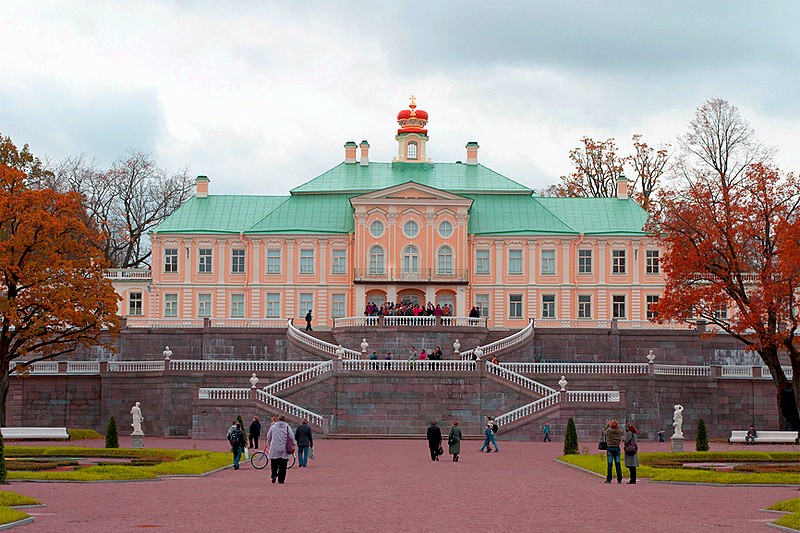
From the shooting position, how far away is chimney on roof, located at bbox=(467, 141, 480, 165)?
79312 mm

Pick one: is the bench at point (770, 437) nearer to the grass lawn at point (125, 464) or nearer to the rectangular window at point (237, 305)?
the grass lawn at point (125, 464)

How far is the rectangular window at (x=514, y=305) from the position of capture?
7319 cm

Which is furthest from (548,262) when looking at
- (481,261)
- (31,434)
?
(31,434)

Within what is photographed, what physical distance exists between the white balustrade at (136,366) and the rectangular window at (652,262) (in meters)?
30.0

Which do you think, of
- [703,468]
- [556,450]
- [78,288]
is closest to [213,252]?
[78,288]

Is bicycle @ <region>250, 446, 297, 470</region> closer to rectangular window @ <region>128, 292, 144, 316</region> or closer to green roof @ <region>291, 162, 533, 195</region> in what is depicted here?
rectangular window @ <region>128, 292, 144, 316</region>

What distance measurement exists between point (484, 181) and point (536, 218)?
4.55 m

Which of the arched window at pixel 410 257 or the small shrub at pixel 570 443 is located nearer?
the small shrub at pixel 570 443

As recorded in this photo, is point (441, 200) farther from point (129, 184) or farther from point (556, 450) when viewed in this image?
point (556, 450)

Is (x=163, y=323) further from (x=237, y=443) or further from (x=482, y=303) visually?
(x=237, y=443)

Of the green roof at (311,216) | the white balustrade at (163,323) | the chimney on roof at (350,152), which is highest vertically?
the chimney on roof at (350,152)

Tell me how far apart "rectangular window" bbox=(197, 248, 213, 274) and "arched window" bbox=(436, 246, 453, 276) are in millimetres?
12765

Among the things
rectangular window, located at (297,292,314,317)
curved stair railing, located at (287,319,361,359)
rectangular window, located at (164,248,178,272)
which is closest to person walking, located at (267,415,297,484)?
curved stair railing, located at (287,319,361,359)

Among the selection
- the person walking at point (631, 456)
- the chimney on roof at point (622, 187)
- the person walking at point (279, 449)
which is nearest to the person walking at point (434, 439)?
the person walking at point (631, 456)
